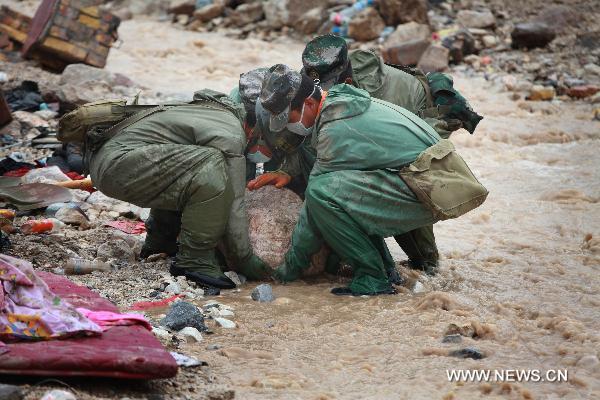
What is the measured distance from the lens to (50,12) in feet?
35.9

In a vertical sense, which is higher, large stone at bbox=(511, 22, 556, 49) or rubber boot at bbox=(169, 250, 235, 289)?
rubber boot at bbox=(169, 250, 235, 289)

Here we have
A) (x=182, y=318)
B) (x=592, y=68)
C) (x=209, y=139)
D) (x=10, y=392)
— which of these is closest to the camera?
(x=10, y=392)

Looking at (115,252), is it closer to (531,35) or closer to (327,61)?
(327,61)

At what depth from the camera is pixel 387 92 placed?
6.35 m

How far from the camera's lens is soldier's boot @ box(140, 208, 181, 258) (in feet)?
19.0

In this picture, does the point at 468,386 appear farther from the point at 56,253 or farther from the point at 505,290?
the point at 56,253

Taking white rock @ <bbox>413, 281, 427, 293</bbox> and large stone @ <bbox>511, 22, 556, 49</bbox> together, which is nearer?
white rock @ <bbox>413, 281, 427, 293</bbox>

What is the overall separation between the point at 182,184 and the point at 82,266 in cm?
84

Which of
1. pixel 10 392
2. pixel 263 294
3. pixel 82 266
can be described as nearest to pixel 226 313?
pixel 263 294

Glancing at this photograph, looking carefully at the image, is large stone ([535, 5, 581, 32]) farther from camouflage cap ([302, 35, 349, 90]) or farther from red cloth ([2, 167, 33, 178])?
red cloth ([2, 167, 33, 178])

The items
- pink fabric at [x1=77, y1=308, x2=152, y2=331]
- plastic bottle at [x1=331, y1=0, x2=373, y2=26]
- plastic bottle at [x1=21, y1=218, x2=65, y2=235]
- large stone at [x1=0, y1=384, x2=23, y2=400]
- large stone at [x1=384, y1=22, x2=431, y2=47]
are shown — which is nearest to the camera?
large stone at [x1=0, y1=384, x2=23, y2=400]

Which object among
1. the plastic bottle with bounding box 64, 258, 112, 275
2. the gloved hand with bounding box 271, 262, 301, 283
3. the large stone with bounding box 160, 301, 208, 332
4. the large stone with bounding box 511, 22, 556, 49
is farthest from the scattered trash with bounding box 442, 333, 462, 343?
the large stone with bounding box 511, 22, 556, 49

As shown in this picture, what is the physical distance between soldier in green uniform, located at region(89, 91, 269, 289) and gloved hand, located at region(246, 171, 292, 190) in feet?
1.49

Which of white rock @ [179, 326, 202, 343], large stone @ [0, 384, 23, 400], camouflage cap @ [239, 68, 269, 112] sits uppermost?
camouflage cap @ [239, 68, 269, 112]
